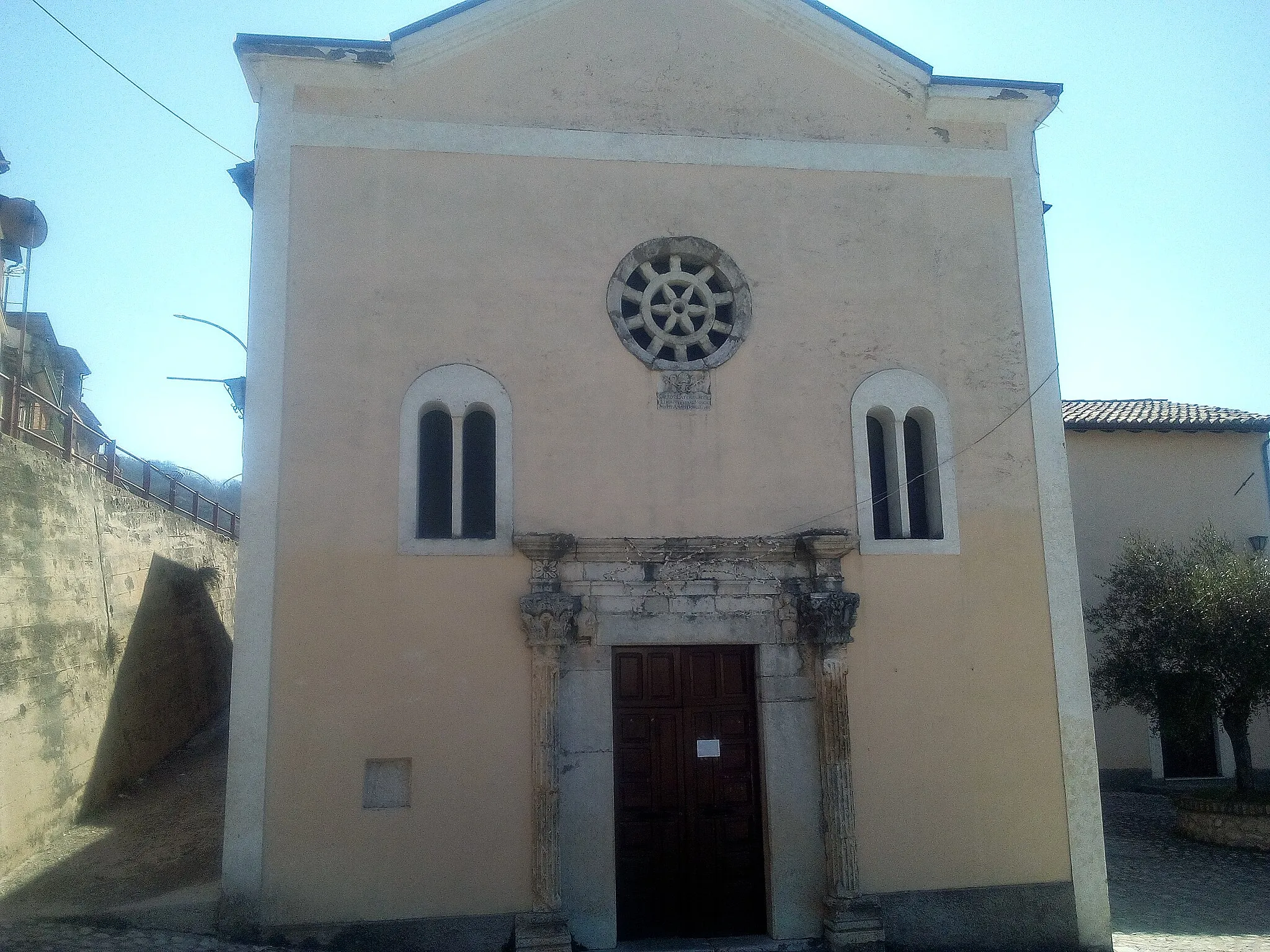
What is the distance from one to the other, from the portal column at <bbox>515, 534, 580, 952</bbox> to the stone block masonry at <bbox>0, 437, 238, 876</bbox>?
4511 millimetres

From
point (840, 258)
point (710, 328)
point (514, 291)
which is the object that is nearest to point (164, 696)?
point (514, 291)

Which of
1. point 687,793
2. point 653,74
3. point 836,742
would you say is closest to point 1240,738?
point 836,742

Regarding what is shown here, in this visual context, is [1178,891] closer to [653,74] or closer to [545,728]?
[545,728]

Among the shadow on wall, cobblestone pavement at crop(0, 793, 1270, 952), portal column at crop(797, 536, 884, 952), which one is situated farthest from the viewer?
the shadow on wall

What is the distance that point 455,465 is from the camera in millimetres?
8133

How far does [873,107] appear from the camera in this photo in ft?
30.8

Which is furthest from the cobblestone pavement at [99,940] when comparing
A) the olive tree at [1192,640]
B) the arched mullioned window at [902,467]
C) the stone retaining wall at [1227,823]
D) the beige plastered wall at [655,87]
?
the olive tree at [1192,640]

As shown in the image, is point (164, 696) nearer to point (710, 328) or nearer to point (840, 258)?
point (710, 328)

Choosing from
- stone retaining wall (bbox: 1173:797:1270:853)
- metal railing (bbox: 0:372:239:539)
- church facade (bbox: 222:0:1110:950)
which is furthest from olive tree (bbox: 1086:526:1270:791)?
metal railing (bbox: 0:372:239:539)

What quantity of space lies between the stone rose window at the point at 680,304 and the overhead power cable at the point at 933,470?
5.29 ft

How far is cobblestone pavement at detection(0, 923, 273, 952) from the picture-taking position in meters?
6.65

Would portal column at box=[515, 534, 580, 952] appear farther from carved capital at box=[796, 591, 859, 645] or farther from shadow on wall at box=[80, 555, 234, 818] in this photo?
shadow on wall at box=[80, 555, 234, 818]

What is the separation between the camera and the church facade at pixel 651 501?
7.66m

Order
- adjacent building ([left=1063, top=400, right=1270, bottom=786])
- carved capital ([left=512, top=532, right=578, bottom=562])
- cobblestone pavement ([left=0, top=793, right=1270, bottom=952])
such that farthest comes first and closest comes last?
adjacent building ([left=1063, top=400, right=1270, bottom=786])
carved capital ([left=512, top=532, right=578, bottom=562])
cobblestone pavement ([left=0, top=793, right=1270, bottom=952])
